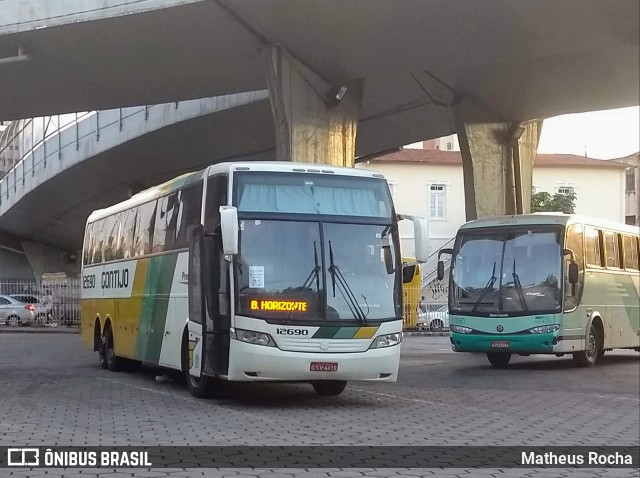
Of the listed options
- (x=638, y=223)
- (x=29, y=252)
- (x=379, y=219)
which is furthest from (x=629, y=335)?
(x=29, y=252)

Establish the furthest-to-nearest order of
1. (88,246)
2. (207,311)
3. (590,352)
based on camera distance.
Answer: (88,246) → (590,352) → (207,311)

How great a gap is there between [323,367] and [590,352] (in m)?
8.99

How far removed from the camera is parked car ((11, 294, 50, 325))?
38.5 meters

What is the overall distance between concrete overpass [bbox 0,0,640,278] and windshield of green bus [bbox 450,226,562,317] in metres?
2.37

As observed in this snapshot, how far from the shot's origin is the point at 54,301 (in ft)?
129

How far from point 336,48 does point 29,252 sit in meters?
40.3

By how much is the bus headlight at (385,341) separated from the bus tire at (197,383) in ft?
7.25

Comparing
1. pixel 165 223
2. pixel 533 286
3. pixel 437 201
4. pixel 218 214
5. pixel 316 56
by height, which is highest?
pixel 316 56

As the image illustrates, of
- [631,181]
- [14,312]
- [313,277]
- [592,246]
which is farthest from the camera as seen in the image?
[14,312]

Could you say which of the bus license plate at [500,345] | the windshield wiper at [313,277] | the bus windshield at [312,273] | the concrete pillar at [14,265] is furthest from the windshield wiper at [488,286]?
the concrete pillar at [14,265]

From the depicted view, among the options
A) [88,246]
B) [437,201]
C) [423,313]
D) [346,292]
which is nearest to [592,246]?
[346,292]

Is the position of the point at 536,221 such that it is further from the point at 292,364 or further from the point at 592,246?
the point at 292,364

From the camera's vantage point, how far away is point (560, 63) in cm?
1198

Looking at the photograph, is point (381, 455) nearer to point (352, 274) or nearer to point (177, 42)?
point (352, 274)
